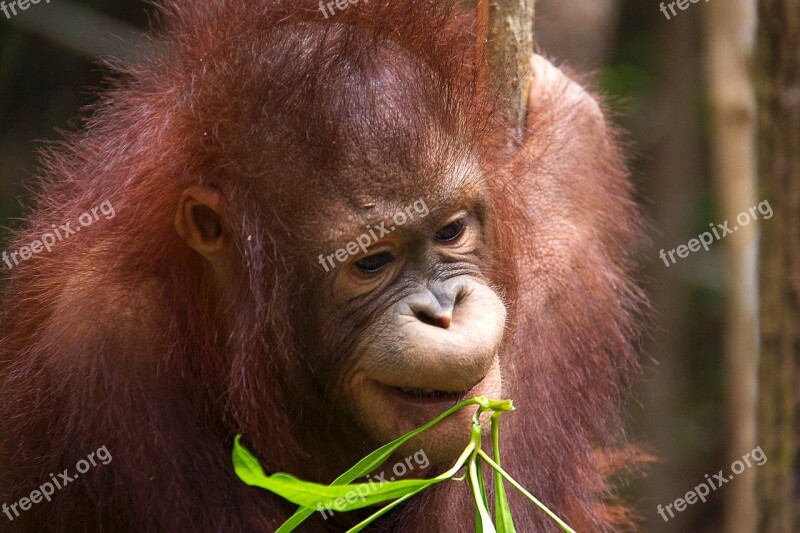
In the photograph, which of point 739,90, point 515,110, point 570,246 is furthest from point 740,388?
point 515,110

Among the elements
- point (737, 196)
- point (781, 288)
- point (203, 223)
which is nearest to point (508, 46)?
point (203, 223)

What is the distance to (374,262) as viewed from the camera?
3084 mm

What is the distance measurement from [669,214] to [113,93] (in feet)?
20.3

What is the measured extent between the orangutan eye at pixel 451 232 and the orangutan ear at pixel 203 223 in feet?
2.11

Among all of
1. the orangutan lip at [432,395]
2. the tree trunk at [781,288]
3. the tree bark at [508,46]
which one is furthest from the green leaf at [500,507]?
the tree trunk at [781,288]

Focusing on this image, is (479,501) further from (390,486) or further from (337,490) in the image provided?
(337,490)

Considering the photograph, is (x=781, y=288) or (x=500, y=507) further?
(x=781, y=288)

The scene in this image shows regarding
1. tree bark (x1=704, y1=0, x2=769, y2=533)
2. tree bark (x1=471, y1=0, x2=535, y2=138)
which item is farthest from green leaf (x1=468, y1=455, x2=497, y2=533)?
tree bark (x1=704, y1=0, x2=769, y2=533)

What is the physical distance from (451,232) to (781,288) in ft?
6.47

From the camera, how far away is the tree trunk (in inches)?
174

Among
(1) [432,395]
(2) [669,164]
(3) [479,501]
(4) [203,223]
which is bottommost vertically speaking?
(3) [479,501]

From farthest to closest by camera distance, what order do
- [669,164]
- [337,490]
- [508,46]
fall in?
[669,164] < [508,46] < [337,490]

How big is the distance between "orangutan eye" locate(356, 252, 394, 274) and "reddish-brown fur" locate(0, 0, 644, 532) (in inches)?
5.8

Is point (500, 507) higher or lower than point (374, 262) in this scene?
lower
